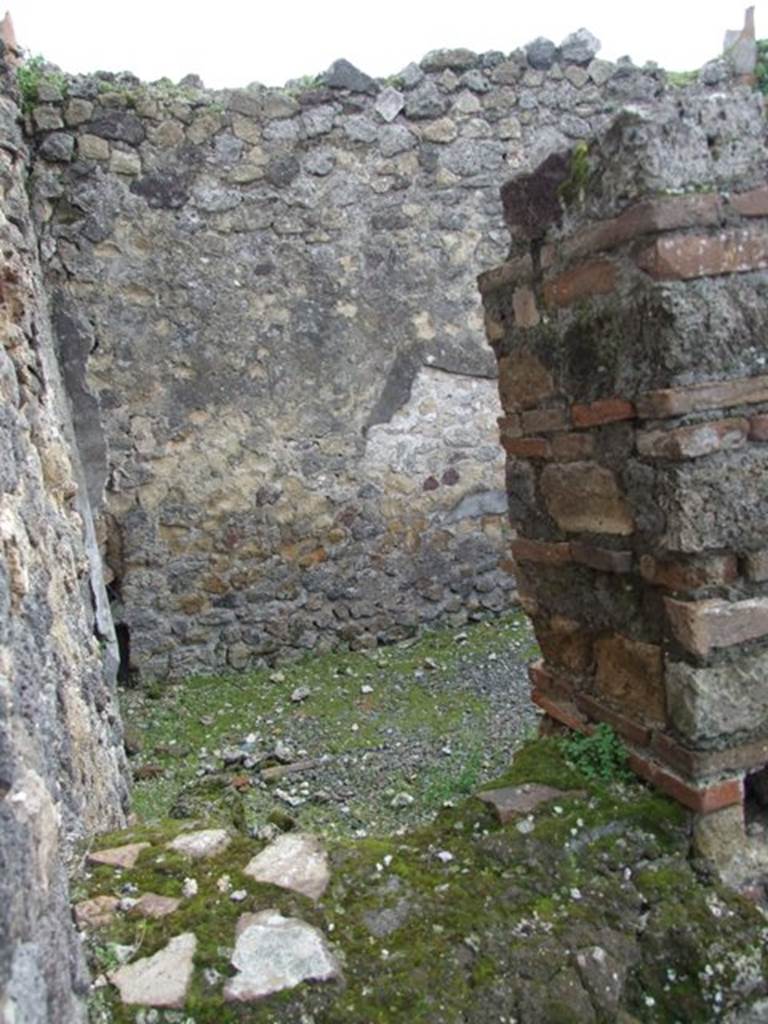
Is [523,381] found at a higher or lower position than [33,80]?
lower

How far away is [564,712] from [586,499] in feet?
2.09

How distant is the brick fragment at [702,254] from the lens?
1854mm

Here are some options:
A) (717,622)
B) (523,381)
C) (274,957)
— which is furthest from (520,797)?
(523,381)

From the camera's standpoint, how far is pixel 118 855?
1957 millimetres

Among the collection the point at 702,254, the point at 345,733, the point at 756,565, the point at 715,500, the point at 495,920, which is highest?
the point at 702,254

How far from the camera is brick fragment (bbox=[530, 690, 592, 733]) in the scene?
7.77 ft

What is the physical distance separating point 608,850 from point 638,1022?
37 centimetres

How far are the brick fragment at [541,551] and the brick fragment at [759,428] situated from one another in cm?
58

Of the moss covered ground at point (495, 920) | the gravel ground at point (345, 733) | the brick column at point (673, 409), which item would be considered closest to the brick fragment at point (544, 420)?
the brick column at point (673, 409)

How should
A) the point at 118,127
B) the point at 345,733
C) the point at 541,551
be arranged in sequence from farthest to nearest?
the point at 118,127 < the point at 345,733 < the point at 541,551

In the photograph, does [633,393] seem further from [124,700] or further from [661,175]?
[124,700]

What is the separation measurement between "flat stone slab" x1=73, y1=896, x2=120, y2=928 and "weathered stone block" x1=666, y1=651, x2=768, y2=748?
1277 mm

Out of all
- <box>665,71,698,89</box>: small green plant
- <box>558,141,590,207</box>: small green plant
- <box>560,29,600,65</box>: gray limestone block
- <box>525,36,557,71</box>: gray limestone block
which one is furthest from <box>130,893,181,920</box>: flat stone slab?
<box>665,71,698,89</box>: small green plant

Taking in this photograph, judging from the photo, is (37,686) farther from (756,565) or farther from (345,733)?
(345,733)
